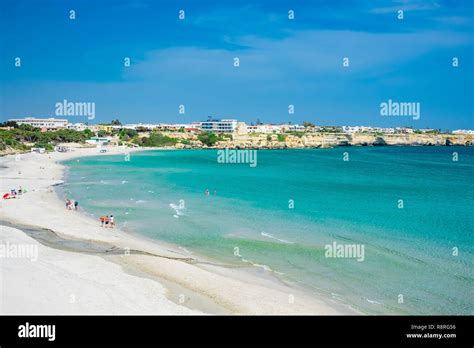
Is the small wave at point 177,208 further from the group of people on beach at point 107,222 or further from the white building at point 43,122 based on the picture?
the white building at point 43,122

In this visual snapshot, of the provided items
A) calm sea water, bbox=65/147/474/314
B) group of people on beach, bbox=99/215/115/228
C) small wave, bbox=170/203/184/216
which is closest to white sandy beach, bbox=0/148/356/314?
calm sea water, bbox=65/147/474/314

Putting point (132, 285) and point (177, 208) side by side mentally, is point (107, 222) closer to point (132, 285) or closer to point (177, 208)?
point (177, 208)

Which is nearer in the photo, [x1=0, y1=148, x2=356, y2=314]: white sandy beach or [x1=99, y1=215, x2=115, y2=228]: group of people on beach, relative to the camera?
[x1=0, y1=148, x2=356, y2=314]: white sandy beach

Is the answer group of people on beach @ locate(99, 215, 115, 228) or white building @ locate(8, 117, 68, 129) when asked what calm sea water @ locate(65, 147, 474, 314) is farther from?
white building @ locate(8, 117, 68, 129)

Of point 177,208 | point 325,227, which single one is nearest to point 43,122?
point 177,208
